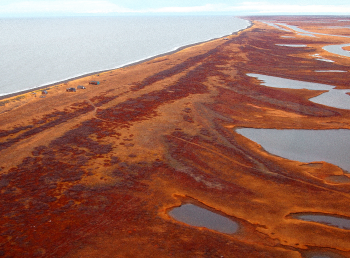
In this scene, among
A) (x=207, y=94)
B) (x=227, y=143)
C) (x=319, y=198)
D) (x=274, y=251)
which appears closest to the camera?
(x=274, y=251)

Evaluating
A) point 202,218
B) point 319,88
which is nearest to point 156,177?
point 202,218

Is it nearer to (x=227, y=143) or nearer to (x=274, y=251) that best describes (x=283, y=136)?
(x=227, y=143)

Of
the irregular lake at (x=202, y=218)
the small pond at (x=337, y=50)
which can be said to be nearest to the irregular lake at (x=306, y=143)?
the irregular lake at (x=202, y=218)

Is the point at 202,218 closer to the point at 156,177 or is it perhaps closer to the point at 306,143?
the point at 156,177

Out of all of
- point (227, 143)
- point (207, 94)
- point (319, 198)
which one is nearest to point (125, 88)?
point (207, 94)

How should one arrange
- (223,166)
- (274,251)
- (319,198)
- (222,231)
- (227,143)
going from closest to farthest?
(274,251)
(222,231)
(319,198)
(223,166)
(227,143)

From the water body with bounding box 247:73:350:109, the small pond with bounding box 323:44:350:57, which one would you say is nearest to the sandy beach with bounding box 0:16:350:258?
the water body with bounding box 247:73:350:109
